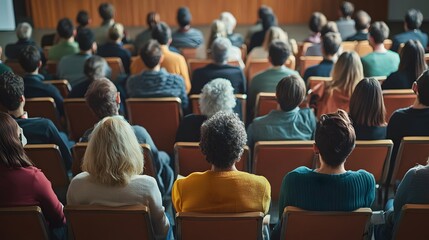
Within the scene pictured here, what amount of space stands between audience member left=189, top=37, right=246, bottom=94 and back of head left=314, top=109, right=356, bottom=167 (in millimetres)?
2719

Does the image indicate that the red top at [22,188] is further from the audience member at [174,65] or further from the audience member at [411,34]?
the audience member at [411,34]

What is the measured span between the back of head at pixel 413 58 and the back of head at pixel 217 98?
1.84 metres

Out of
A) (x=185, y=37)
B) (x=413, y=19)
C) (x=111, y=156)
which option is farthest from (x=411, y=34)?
(x=111, y=156)

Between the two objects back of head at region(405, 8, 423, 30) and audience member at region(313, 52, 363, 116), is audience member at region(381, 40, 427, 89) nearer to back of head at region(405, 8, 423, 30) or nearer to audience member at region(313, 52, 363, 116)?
audience member at region(313, 52, 363, 116)

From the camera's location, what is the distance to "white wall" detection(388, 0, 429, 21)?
9.73 meters

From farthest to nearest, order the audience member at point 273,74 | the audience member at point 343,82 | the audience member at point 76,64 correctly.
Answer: the audience member at point 76,64, the audience member at point 273,74, the audience member at point 343,82

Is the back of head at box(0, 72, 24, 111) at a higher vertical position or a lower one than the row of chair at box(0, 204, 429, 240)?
higher

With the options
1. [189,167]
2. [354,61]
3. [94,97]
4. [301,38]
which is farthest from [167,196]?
[301,38]

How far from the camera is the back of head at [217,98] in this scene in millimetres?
3951

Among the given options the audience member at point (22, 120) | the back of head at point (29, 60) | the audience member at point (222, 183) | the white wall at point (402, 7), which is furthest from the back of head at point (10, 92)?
the white wall at point (402, 7)

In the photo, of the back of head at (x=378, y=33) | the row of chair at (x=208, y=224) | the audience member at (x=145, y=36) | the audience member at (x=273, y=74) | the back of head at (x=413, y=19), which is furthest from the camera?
the audience member at (x=145, y=36)

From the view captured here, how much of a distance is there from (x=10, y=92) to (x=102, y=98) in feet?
2.28

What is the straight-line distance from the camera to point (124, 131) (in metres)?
2.90

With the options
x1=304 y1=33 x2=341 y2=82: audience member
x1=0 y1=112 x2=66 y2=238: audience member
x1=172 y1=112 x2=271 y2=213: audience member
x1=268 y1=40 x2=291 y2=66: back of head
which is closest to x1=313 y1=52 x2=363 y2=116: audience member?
x1=268 y1=40 x2=291 y2=66: back of head
